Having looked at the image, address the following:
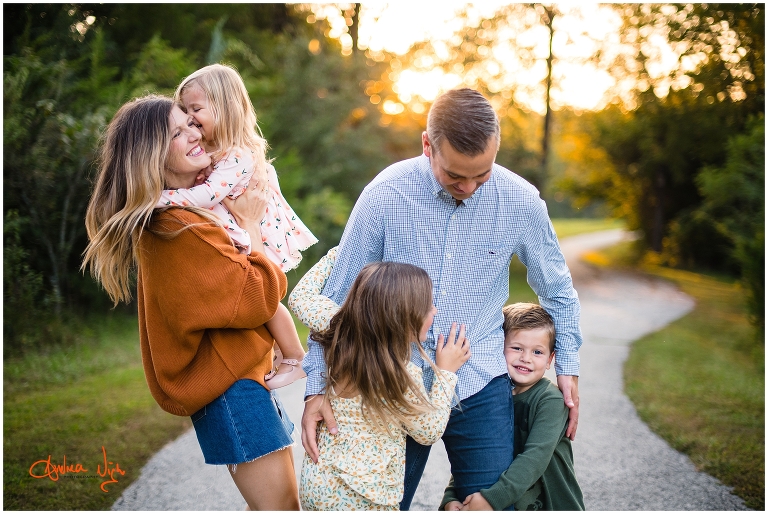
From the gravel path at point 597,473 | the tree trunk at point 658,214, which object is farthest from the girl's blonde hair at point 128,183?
the tree trunk at point 658,214

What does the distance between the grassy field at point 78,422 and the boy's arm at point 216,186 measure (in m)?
2.42

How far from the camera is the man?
2.42m

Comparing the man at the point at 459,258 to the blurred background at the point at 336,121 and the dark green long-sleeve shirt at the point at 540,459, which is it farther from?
the blurred background at the point at 336,121

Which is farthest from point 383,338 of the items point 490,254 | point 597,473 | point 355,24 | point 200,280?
point 355,24

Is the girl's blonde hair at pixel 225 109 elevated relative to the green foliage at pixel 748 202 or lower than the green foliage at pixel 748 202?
elevated

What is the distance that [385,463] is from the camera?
2293 mm

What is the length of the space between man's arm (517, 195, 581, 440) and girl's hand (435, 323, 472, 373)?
42 centimetres

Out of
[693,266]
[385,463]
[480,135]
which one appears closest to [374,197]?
[480,135]

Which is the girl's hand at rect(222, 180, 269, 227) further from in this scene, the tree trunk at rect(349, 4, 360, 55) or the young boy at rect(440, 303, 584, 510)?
the tree trunk at rect(349, 4, 360, 55)

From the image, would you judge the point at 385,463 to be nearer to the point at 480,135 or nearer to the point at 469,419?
the point at 469,419

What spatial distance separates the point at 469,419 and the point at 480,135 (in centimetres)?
108

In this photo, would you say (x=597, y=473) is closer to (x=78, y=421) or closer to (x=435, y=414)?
(x=435, y=414)

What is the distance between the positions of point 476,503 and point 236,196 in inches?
58.4

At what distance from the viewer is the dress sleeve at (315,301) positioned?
7.88 ft
